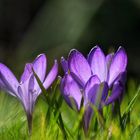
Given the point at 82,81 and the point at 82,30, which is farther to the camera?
the point at 82,30

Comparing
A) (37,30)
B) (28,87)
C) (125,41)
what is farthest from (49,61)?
(28,87)

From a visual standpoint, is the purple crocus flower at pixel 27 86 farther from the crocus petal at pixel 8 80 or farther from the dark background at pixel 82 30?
the dark background at pixel 82 30

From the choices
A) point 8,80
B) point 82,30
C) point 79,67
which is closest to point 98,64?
point 79,67

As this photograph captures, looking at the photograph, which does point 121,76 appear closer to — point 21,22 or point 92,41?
point 92,41

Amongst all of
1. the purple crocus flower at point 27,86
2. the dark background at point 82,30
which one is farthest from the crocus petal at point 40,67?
the dark background at point 82,30

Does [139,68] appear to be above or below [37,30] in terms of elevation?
below

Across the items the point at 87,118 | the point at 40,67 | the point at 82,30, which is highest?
the point at 40,67

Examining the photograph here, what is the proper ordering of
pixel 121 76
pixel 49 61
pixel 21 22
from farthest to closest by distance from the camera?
pixel 21 22 → pixel 49 61 → pixel 121 76

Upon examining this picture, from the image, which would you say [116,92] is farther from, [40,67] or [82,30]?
[82,30]
